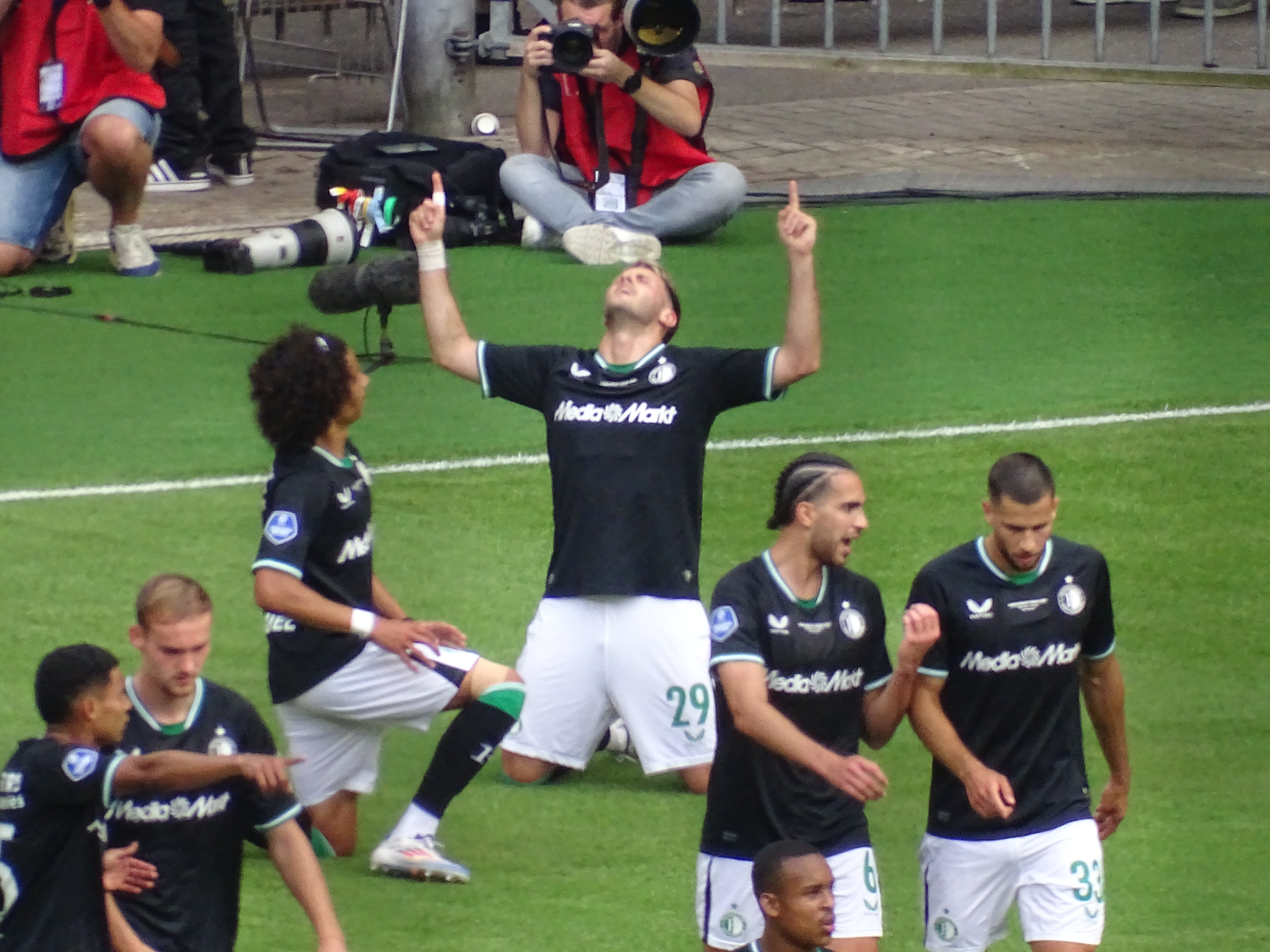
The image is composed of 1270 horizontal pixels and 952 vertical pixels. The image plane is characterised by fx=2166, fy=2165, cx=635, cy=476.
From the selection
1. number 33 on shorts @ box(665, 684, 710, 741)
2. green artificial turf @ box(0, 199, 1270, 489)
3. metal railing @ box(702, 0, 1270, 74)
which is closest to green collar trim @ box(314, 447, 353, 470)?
Answer: number 33 on shorts @ box(665, 684, 710, 741)

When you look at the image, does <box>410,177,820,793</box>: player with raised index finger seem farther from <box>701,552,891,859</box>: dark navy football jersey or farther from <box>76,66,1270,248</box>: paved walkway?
Result: <box>76,66,1270,248</box>: paved walkway

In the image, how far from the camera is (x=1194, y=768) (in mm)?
6133

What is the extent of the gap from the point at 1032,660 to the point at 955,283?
6201mm

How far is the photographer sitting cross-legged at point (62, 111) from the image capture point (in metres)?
9.96

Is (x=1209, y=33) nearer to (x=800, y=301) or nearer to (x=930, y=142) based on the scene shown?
(x=930, y=142)

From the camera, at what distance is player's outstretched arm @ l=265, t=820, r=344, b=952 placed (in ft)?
13.5

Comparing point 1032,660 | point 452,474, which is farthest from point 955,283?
point 1032,660

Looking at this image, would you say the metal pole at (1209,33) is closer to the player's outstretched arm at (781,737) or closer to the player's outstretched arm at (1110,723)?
the player's outstretched arm at (1110,723)

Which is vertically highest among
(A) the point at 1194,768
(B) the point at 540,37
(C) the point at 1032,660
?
(B) the point at 540,37

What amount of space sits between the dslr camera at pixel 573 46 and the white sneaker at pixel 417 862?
5187 millimetres

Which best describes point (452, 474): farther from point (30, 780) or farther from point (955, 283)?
point (30, 780)

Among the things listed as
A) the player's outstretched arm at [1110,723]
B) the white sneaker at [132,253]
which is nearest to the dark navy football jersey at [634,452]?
the player's outstretched arm at [1110,723]

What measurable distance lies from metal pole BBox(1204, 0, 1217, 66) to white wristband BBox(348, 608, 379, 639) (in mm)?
9119

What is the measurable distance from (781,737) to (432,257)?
2.05 m
